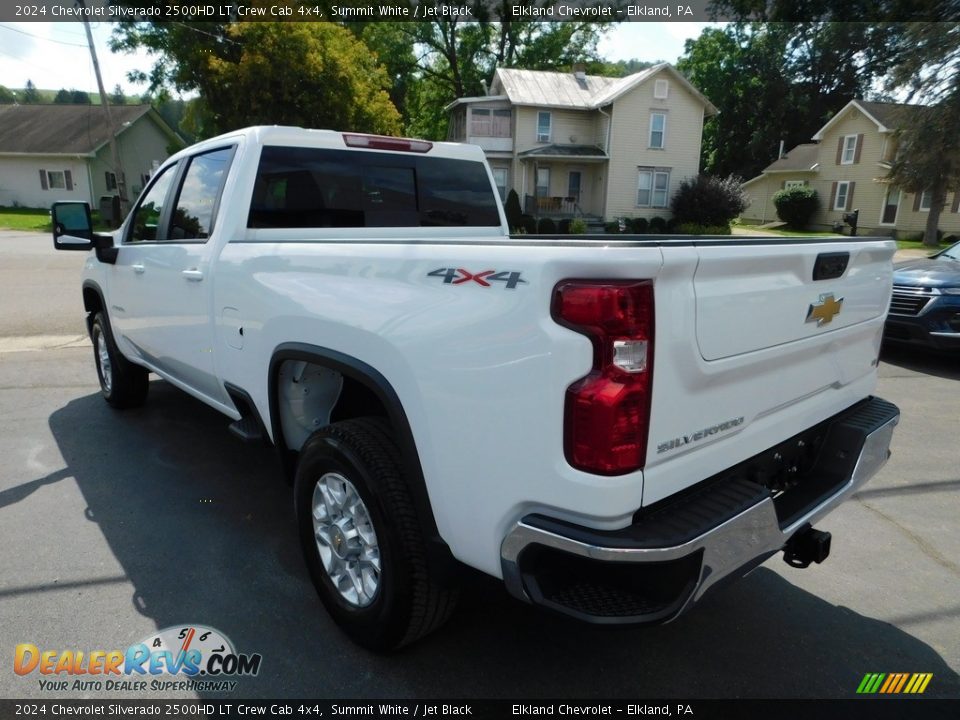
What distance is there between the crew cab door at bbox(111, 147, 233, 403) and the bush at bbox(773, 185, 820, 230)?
38.6m

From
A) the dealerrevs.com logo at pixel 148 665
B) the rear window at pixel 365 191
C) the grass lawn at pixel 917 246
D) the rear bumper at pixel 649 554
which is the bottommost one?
the grass lawn at pixel 917 246

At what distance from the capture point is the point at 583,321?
1.70 metres

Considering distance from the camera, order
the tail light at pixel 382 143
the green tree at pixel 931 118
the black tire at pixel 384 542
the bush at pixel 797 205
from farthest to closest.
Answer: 1. the bush at pixel 797 205
2. the green tree at pixel 931 118
3. the tail light at pixel 382 143
4. the black tire at pixel 384 542

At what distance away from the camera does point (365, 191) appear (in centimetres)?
384

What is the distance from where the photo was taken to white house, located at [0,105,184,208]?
→ 3781cm

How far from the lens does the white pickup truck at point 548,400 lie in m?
1.73

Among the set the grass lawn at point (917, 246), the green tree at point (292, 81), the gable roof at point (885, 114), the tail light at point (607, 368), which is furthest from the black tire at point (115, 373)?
the gable roof at point (885, 114)

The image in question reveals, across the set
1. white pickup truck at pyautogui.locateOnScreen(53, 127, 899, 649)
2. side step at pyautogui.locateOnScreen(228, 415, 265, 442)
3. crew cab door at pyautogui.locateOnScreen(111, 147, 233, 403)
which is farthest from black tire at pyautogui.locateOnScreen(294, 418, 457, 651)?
crew cab door at pyautogui.locateOnScreen(111, 147, 233, 403)

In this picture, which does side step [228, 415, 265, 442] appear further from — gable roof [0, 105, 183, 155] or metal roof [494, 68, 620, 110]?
gable roof [0, 105, 183, 155]

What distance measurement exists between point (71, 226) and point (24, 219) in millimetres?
33046

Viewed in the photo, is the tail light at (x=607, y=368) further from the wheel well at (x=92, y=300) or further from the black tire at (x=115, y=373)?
the wheel well at (x=92, y=300)

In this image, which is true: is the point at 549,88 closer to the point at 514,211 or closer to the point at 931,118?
the point at 514,211

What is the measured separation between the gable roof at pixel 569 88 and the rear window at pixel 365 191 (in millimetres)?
28932

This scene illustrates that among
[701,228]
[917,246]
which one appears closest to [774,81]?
[917,246]
